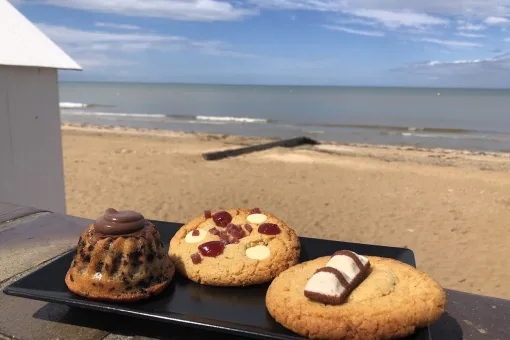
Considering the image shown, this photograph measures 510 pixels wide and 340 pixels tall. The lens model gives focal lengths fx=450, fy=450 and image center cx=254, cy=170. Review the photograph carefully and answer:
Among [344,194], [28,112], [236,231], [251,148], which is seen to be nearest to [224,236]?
[236,231]

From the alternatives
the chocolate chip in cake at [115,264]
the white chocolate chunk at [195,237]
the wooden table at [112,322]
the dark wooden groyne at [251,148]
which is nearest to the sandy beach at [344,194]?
the dark wooden groyne at [251,148]

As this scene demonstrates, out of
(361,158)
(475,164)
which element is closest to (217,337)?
(361,158)

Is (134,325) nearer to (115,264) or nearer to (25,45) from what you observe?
(115,264)

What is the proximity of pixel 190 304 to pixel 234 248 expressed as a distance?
566mm

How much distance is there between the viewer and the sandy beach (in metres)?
A: 8.52

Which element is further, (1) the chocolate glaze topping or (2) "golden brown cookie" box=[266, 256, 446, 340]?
(1) the chocolate glaze topping

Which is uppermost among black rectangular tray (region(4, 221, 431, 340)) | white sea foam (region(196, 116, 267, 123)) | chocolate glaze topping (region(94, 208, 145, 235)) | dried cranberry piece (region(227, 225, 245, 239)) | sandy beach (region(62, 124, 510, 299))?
chocolate glaze topping (region(94, 208, 145, 235))

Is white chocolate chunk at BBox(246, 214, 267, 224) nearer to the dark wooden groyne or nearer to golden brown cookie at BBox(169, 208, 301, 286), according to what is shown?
golden brown cookie at BBox(169, 208, 301, 286)

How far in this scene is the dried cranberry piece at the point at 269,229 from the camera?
2629mm

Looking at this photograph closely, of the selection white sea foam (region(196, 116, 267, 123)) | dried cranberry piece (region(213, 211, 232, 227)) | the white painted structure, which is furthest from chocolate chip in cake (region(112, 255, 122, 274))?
white sea foam (region(196, 116, 267, 123))

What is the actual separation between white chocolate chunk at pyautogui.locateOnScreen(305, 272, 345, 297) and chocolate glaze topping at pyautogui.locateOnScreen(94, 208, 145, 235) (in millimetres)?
814

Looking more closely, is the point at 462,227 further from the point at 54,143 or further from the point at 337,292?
the point at 337,292

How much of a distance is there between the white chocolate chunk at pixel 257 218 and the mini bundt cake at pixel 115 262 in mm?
841

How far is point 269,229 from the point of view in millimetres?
2637
